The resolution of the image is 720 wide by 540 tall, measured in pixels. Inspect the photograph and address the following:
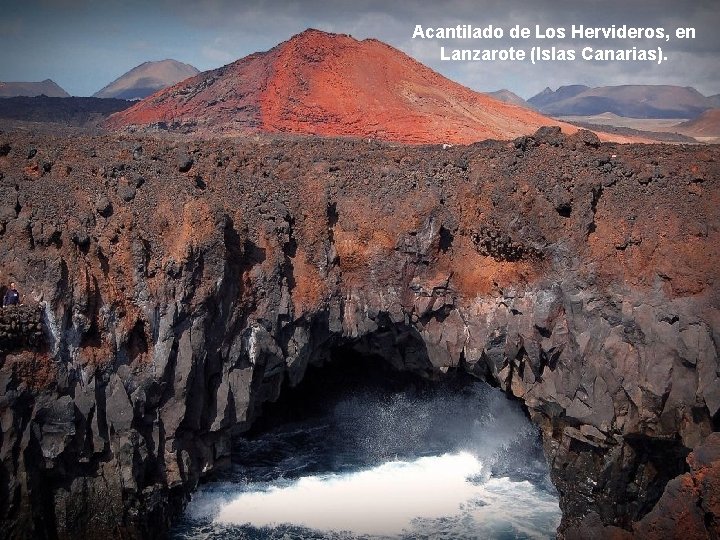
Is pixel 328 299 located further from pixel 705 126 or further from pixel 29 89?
pixel 29 89

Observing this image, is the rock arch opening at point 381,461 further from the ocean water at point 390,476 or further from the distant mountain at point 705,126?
the distant mountain at point 705,126

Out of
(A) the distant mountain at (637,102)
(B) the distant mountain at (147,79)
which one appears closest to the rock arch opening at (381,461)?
(B) the distant mountain at (147,79)

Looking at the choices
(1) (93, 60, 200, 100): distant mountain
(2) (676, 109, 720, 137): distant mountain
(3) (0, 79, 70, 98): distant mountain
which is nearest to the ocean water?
(2) (676, 109, 720, 137): distant mountain

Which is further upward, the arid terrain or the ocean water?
the arid terrain

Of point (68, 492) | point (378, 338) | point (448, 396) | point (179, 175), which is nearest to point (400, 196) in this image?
point (378, 338)

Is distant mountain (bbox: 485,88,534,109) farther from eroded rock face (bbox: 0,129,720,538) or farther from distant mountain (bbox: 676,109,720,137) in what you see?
eroded rock face (bbox: 0,129,720,538)

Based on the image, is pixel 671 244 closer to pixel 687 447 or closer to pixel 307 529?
pixel 687 447

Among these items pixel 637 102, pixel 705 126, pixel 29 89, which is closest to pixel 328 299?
pixel 705 126
